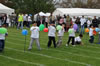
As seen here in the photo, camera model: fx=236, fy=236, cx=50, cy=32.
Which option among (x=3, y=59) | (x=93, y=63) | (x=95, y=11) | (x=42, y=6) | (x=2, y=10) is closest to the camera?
(x=93, y=63)

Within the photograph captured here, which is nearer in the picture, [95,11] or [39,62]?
[39,62]

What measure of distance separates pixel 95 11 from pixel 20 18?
355 inches

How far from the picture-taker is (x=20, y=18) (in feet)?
93.8

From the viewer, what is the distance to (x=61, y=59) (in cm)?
1125

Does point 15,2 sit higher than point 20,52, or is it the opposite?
point 15,2

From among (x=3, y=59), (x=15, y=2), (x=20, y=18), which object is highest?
(x=15, y=2)

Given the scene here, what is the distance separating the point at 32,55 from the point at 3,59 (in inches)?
63.9

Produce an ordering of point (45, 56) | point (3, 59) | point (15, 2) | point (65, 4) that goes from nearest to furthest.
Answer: point (3, 59) → point (45, 56) → point (15, 2) → point (65, 4)

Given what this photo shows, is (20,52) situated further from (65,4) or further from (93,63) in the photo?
(65,4)

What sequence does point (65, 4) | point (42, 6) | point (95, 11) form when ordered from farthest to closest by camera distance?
1. point (65, 4)
2. point (42, 6)
3. point (95, 11)

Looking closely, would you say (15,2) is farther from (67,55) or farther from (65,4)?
(67,55)

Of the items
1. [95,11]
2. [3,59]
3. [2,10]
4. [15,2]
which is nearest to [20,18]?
[95,11]

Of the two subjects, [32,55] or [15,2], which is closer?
[32,55]

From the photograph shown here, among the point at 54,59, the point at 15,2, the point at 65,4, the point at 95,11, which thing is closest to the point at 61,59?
the point at 54,59
